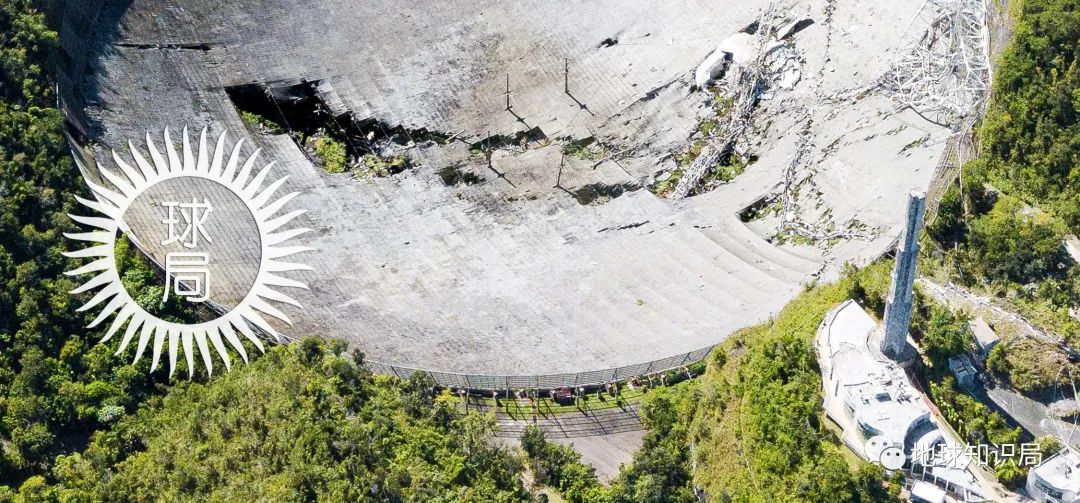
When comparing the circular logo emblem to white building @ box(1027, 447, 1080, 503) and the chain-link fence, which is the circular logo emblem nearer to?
the chain-link fence

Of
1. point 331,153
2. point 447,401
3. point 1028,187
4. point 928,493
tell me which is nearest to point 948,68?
point 1028,187

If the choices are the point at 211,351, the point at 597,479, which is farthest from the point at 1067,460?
the point at 211,351

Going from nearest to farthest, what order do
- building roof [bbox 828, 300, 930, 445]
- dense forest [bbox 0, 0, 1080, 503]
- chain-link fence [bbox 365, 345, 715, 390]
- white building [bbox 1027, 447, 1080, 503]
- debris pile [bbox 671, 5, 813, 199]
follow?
white building [bbox 1027, 447, 1080, 503]
building roof [bbox 828, 300, 930, 445]
dense forest [bbox 0, 0, 1080, 503]
chain-link fence [bbox 365, 345, 715, 390]
debris pile [bbox 671, 5, 813, 199]

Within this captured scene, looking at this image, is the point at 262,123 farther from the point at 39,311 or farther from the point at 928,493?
the point at 928,493

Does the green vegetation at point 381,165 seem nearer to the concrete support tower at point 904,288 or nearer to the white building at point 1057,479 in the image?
the concrete support tower at point 904,288

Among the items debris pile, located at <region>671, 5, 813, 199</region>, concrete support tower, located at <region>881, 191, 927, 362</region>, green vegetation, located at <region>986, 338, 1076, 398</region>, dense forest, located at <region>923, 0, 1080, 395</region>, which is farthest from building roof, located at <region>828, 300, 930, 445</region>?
debris pile, located at <region>671, 5, 813, 199</region>

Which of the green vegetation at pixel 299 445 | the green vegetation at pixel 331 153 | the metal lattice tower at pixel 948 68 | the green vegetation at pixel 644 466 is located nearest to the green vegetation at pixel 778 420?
the green vegetation at pixel 644 466
